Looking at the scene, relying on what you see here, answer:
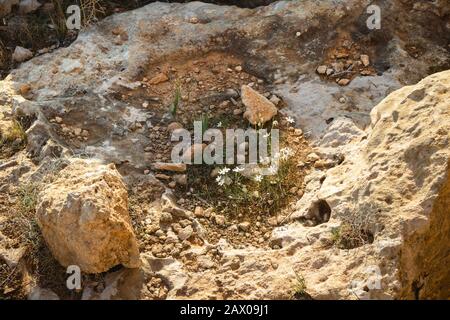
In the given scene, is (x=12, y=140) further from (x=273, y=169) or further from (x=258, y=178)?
(x=273, y=169)

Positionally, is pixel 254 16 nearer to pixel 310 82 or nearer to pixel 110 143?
pixel 310 82

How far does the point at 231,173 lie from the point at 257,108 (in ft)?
2.07

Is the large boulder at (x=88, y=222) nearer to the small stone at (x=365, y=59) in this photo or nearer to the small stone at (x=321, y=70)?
the small stone at (x=321, y=70)

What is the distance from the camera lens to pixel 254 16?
205 inches

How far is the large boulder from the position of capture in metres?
3.18

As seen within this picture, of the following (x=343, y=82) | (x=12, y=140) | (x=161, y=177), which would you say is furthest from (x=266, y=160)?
(x=12, y=140)

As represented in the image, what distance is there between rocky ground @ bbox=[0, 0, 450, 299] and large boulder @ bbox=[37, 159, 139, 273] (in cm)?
1

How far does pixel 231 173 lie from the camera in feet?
13.6

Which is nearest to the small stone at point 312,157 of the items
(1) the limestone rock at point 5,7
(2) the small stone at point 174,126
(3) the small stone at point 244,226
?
(3) the small stone at point 244,226

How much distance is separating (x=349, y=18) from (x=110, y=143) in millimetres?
2465

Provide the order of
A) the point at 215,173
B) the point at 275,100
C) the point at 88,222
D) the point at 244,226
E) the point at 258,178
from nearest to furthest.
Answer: the point at 88,222 → the point at 244,226 → the point at 258,178 → the point at 215,173 → the point at 275,100

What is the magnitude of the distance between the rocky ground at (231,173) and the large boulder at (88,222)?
12 mm

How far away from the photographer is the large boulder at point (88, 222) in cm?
318
